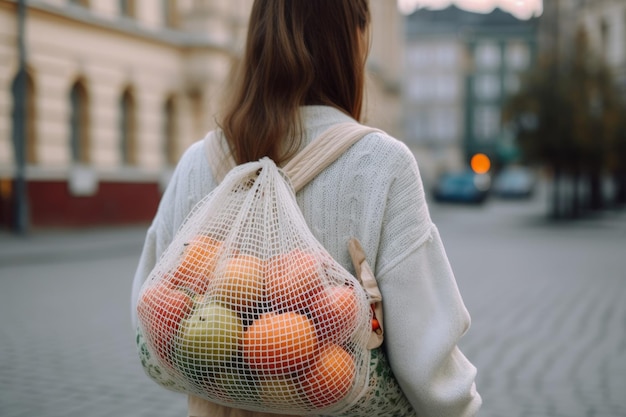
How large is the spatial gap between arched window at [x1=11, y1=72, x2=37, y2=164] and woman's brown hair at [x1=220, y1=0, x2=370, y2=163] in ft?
54.6

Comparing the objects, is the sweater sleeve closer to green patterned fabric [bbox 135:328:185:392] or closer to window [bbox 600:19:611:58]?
green patterned fabric [bbox 135:328:185:392]

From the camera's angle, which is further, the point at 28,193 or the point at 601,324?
the point at 28,193

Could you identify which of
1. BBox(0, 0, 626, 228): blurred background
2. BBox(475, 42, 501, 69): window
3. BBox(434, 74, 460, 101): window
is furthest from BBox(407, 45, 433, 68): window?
BBox(0, 0, 626, 228): blurred background

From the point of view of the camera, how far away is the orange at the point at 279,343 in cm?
158

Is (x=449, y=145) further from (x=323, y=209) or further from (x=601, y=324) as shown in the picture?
(x=323, y=209)

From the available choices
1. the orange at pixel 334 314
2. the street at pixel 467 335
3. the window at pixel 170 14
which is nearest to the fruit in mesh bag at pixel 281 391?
the orange at pixel 334 314

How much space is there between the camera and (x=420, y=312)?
5.82 ft

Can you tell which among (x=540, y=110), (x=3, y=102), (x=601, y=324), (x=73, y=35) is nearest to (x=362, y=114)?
(x=601, y=324)

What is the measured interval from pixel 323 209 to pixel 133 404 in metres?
3.73

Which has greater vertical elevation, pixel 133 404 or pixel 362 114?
pixel 362 114

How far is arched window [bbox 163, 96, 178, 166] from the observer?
77.9 ft

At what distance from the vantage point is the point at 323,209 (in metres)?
1.85

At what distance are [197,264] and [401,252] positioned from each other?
431 millimetres

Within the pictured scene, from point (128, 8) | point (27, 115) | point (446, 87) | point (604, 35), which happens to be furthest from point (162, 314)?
point (446, 87)
